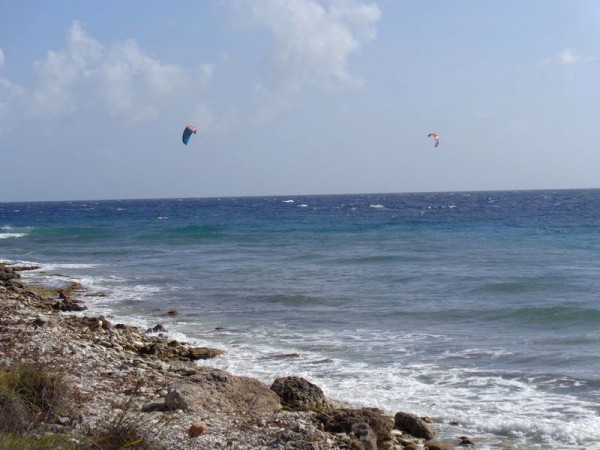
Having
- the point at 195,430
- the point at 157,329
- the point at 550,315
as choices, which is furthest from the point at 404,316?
the point at 195,430

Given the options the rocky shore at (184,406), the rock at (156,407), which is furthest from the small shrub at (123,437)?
the rock at (156,407)

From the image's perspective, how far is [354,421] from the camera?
7031 millimetres

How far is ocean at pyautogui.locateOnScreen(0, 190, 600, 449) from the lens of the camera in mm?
8852

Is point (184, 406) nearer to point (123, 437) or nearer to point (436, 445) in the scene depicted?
point (123, 437)

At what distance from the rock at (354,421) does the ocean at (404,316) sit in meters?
0.80

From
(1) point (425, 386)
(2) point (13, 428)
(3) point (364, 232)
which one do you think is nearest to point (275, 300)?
(1) point (425, 386)

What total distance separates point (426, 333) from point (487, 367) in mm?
2525

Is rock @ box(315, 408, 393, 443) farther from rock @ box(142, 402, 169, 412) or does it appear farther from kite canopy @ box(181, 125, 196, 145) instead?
A: kite canopy @ box(181, 125, 196, 145)

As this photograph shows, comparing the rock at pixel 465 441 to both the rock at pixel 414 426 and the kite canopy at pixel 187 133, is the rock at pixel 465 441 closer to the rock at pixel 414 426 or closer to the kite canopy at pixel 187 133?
the rock at pixel 414 426

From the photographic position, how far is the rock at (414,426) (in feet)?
24.6

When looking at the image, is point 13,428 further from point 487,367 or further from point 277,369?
point 487,367

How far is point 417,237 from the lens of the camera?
3603 centimetres

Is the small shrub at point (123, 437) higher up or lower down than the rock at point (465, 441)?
higher up

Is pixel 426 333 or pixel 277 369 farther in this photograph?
pixel 426 333
